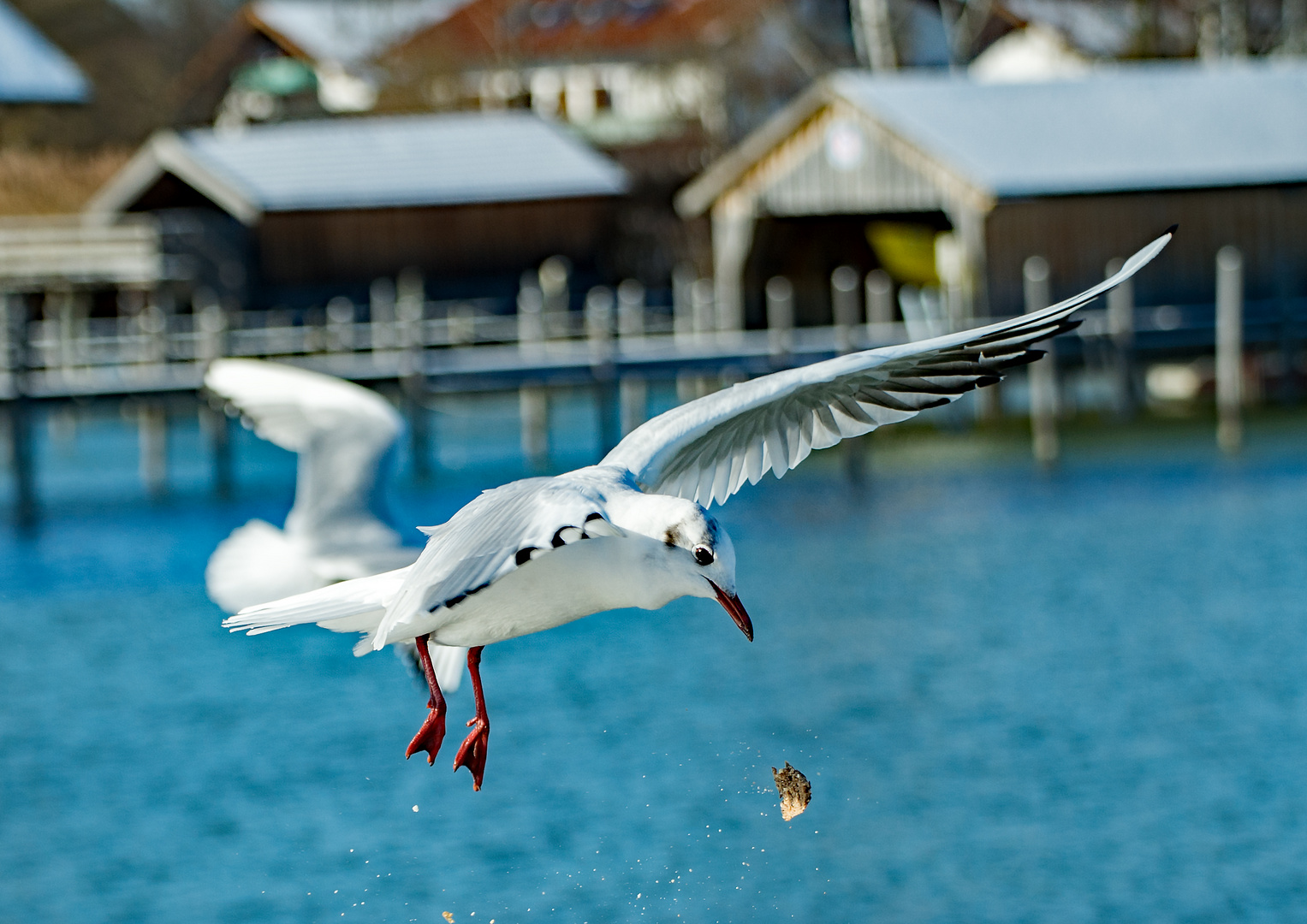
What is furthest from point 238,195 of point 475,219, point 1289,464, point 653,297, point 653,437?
point 653,437

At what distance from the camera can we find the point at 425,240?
3769cm

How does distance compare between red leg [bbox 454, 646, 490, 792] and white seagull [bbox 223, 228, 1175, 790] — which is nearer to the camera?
white seagull [bbox 223, 228, 1175, 790]

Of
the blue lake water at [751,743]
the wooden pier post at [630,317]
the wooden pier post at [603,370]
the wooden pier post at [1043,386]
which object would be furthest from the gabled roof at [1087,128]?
the blue lake water at [751,743]

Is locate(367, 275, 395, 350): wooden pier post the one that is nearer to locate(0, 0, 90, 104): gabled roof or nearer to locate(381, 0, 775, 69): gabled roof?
locate(381, 0, 775, 69): gabled roof

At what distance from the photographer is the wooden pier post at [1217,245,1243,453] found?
27.3 metres

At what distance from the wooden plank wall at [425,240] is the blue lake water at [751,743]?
12.5m

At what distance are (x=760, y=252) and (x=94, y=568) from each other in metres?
13.0

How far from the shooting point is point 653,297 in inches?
1526

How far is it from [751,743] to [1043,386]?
11.9 m

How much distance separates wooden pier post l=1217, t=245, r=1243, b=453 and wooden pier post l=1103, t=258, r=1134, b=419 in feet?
3.89

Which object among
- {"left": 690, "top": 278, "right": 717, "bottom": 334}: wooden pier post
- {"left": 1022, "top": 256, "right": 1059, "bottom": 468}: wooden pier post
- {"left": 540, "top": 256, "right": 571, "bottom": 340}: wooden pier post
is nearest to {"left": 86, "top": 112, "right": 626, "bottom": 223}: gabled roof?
{"left": 540, "top": 256, "right": 571, "bottom": 340}: wooden pier post

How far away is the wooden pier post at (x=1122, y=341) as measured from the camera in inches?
1077

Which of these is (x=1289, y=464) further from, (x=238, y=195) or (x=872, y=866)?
(x=238, y=195)

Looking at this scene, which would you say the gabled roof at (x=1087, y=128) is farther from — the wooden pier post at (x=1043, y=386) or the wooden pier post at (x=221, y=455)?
the wooden pier post at (x=221, y=455)
